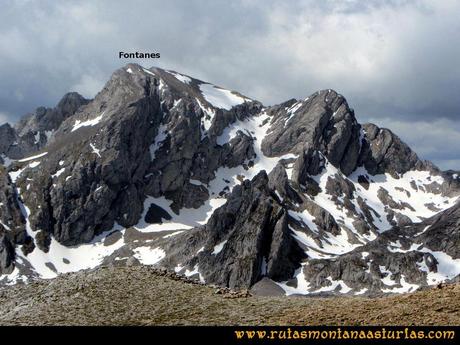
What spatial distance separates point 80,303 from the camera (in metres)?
36.5

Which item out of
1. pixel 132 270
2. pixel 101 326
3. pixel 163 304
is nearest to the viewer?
pixel 101 326

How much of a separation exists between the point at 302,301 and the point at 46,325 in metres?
16.2

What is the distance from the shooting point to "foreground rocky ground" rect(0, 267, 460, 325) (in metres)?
30.4

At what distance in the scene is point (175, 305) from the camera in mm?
36094

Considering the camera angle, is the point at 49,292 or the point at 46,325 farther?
the point at 49,292

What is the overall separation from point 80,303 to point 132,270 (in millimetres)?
6211

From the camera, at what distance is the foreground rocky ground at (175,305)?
3039 centimetres
